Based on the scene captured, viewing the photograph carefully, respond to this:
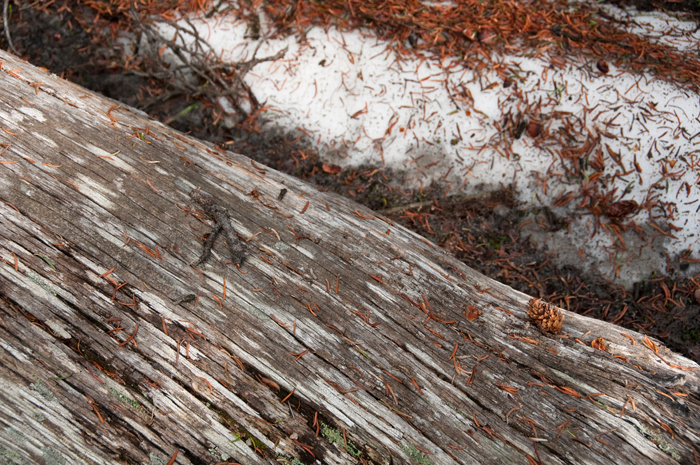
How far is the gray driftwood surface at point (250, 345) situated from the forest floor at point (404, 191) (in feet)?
3.21

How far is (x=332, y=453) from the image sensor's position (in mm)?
1952

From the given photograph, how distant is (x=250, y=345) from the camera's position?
6.92 feet

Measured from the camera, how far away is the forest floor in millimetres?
3291

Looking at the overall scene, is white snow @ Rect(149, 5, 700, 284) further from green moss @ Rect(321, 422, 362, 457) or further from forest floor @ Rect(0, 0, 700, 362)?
green moss @ Rect(321, 422, 362, 457)

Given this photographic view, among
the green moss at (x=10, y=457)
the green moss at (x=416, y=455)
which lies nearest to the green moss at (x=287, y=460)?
the green moss at (x=416, y=455)

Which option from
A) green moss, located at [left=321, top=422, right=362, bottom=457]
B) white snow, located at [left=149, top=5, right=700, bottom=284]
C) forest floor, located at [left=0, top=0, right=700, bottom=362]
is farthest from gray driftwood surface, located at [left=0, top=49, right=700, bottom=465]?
white snow, located at [left=149, top=5, right=700, bottom=284]

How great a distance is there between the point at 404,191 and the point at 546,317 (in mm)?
1723

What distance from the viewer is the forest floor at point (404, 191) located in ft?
10.8

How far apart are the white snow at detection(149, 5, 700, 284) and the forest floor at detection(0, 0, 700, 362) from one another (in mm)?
127

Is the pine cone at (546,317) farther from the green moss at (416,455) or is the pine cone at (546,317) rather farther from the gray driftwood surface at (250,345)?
the green moss at (416,455)

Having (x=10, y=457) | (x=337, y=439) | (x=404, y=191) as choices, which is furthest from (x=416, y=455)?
(x=404, y=191)

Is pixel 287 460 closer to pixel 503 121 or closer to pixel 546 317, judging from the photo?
pixel 546 317

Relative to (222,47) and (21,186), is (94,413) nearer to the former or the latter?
(21,186)

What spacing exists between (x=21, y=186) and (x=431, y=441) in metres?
2.67
